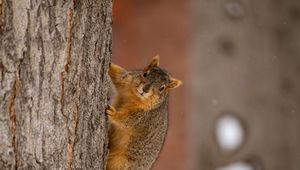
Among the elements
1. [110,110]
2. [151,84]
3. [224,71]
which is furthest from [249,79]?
[110,110]

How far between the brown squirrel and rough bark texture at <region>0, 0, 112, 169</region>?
26 centimetres

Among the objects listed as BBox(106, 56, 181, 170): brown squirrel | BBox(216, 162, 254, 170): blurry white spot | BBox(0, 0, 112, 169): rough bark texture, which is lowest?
BBox(216, 162, 254, 170): blurry white spot

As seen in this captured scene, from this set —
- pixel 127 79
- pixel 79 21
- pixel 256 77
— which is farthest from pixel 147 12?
pixel 79 21

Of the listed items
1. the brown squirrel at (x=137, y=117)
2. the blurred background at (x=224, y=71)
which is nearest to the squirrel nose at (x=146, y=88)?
the brown squirrel at (x=137, y=117)

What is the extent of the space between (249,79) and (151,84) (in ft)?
12.0

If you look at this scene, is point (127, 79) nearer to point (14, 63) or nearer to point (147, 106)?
point (147, 106)

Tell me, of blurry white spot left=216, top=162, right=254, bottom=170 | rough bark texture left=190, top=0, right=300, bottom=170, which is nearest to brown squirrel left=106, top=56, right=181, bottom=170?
rough bark texture left=190, top=0, right=300, bottom=170

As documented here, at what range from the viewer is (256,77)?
6562mm

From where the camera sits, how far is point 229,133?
6.66 m

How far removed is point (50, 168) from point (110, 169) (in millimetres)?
495

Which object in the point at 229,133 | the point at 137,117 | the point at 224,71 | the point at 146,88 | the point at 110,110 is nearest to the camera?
the point at 110,110

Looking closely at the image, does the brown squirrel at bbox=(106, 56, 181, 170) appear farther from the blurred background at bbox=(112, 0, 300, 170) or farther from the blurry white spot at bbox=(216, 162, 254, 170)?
the blurry white spot at bbox=(216, 162, 254, 170)

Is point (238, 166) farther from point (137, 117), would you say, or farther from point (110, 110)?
point (110, 110)

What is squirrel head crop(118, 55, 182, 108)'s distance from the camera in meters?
2.91
